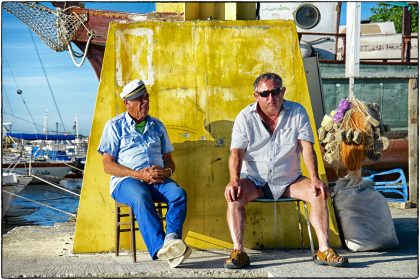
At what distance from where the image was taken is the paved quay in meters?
5.01

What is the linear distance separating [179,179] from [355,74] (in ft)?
24.7

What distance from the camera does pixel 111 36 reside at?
612 centimetres

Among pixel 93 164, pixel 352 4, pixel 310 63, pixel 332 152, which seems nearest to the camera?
pixel 93 164

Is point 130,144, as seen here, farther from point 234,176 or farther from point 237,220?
point 237,220

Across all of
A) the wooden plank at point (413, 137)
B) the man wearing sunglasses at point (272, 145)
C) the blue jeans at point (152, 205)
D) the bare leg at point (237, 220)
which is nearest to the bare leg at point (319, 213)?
Result: the man wearing sunglasses at point (272, 145)

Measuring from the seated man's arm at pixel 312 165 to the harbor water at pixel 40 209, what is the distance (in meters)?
15.4

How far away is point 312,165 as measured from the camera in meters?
5.37

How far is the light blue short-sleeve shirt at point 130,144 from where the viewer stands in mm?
5539

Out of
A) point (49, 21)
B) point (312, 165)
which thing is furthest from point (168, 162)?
point (49, 21)

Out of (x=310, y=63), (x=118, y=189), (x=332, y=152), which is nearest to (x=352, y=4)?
(x=310, y=63)

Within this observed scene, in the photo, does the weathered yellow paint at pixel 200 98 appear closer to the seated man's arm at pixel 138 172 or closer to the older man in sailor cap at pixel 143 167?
the older man in sailor cap at pixel 143 167

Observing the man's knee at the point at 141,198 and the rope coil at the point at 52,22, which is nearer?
the man's knee at the point at 141,198

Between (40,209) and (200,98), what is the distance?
24.1 meters

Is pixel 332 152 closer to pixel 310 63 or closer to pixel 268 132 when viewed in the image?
pixel 268 132
